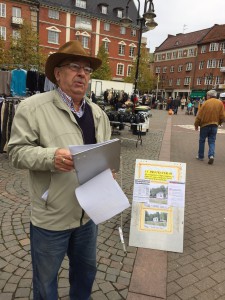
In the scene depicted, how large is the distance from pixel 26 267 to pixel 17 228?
914 millimetres

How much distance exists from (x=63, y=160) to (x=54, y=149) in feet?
0.37

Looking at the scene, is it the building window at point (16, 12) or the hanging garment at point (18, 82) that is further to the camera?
the building window at point (16, 12)

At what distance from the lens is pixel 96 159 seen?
168 cm

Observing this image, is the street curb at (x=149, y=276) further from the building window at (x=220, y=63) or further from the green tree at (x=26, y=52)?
the building window at (x=220, y=63)

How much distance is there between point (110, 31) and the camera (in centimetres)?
5175

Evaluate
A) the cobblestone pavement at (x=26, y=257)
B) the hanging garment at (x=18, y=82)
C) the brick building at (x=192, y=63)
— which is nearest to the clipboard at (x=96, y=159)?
the cobblestone pavement at (x=26, y=257)

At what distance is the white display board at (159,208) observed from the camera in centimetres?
342

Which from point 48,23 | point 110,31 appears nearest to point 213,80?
point 110,31

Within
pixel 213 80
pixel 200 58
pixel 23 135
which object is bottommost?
pixel 23 135

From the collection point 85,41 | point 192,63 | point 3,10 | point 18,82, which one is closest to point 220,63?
point 192,63

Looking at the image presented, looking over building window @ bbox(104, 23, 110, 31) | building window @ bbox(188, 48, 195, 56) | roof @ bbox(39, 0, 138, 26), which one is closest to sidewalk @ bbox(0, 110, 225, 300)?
roof @ bbox(39, 0, 138, 26)

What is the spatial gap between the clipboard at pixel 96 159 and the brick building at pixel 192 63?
54.0 metres

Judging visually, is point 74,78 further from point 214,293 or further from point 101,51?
point 101,51

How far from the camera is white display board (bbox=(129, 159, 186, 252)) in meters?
3.42
